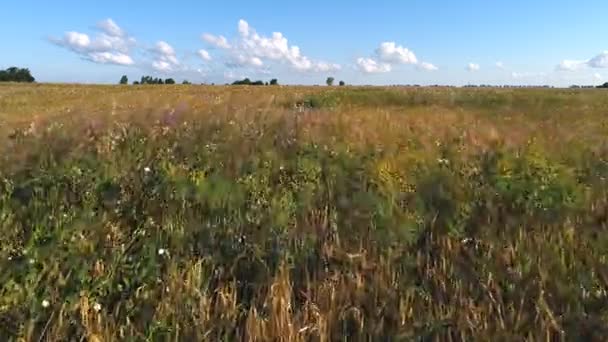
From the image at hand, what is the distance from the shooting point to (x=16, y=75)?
7969 cm

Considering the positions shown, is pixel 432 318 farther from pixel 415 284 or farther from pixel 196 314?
pixel 196 314

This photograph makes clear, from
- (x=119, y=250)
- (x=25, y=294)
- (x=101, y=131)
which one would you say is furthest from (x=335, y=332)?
(x=101, y=131)

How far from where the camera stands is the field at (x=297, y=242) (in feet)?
9.52

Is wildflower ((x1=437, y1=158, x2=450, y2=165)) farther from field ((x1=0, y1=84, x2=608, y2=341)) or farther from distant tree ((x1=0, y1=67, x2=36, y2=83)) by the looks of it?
distant tree ((x1=0, y1=67, x2=36, y2=83))

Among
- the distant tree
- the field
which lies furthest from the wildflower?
the distant tree

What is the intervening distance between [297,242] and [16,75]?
296 ft

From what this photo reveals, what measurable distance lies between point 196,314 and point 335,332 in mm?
831

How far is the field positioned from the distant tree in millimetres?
85805

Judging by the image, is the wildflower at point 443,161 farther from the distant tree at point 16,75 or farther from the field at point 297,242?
the distant tree at point 16,75

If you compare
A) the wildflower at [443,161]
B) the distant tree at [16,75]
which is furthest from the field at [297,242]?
the distant tree at [16,75]

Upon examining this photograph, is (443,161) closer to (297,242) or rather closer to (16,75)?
(297,242)

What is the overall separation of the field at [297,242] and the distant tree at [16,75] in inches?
3378

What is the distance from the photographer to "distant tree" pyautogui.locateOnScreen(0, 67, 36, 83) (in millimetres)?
78300

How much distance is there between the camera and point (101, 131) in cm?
541
